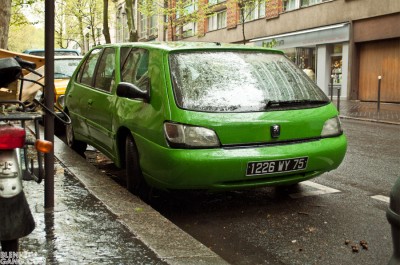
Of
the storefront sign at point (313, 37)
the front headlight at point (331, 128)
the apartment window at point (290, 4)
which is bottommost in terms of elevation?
the front headlight at point (331, 128)

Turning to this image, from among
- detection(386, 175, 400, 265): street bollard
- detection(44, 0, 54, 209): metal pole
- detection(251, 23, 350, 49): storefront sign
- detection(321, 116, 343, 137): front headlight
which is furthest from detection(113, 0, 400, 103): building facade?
detection(386, 175, 400, 265): street bollard

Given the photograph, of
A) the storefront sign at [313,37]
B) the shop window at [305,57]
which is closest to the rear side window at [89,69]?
the storefront sign at [313,37]

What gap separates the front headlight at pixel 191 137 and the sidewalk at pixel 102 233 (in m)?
0.61

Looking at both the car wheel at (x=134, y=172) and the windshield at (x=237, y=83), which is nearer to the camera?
the windshield at (x=237, y=83)

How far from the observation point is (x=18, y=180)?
236cm

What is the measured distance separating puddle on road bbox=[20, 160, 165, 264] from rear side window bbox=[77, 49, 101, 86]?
2.39 metres

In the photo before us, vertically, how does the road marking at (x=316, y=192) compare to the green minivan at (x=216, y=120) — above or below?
below

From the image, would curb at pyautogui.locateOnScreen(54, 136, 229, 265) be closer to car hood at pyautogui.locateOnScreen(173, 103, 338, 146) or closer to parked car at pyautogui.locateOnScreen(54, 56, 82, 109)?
car hood at pyautogui.locateOnScreen(173, 103, 338, 146)

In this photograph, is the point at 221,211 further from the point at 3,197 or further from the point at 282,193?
the point at 3,197

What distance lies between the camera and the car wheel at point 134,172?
15.8ft

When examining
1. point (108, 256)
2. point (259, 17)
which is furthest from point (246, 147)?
point (259, 17)

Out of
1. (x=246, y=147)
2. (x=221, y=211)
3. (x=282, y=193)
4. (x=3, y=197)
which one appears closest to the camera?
(x=3, y=197)

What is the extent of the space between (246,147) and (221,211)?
71cm

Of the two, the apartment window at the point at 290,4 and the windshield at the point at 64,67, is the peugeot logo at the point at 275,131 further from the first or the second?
the apartment window at the point at 290,4
